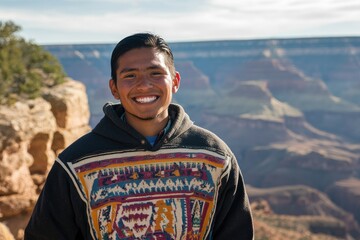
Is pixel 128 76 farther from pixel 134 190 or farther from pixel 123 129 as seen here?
pixel 134 190

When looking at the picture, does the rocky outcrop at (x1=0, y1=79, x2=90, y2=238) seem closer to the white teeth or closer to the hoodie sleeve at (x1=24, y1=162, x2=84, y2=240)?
the hoodie sleeve at (x1=24, y1=162, x2=84, y2=240)

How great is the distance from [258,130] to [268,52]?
42.3 meters

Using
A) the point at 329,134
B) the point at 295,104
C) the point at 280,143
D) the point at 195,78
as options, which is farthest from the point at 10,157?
the point at 195,78

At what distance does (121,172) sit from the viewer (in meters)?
2.30

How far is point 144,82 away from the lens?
234cm

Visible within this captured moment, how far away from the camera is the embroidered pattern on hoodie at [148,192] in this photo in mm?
2283

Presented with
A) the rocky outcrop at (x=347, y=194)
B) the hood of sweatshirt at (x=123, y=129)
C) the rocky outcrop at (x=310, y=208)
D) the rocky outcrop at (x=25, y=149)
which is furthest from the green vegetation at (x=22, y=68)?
the rocky outcrop at (x=347, y=194)

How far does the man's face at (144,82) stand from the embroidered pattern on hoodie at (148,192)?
23 centimetres

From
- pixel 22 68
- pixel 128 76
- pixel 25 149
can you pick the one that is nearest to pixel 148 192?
pixel 128 76

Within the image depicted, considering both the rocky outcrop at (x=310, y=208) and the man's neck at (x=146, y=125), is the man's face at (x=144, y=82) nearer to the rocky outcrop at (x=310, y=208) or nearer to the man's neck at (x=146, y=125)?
the man's neck at (x=146, y=125)

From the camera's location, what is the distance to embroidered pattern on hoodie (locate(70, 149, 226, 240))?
2283mm

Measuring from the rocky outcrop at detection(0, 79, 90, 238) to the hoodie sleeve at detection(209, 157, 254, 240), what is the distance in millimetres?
8480

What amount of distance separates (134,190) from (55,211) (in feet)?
1.27

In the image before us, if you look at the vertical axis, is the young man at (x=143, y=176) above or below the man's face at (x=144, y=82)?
below
